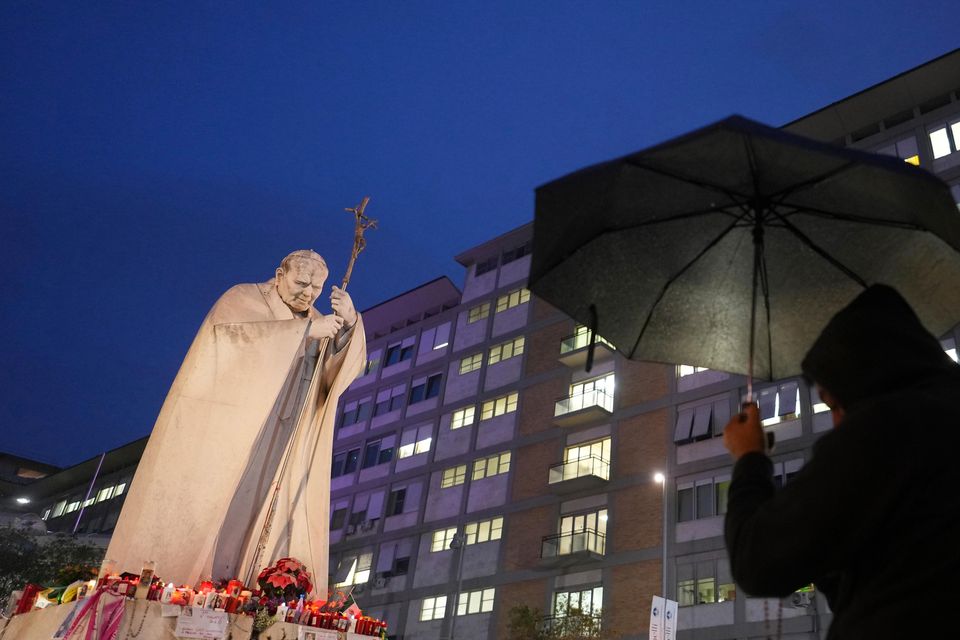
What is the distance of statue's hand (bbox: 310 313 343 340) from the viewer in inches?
403

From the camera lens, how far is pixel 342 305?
10672 mm

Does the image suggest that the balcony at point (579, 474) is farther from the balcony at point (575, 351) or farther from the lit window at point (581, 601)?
the balcony at point (575, 351)

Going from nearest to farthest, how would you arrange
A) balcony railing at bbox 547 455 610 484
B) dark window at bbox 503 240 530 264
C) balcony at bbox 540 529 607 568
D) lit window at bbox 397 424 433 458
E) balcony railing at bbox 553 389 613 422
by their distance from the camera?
balcony at bbox 540 529 607 568, balcony railing at bbox 547 455 610 484, balcony railing at bbox 553 389 613 422, lit window at bbox 397 424 433 458, dark window at bbox 503 240 530 264

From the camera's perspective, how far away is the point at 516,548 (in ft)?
136

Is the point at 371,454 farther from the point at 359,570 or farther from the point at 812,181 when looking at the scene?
the point at 812,181

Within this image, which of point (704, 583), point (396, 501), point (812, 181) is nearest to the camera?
point (812, 181)

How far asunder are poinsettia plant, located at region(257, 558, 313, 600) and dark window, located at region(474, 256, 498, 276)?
148 feet

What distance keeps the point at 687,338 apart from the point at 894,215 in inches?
47.3

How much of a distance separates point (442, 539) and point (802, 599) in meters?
21.5

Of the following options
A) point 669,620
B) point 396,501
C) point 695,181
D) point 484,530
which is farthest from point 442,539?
point 695,181

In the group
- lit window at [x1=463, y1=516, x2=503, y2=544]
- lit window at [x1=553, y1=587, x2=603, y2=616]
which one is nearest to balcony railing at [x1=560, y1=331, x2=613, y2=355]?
lit window at [x1=463, y1=516, x2=503, y2=544]

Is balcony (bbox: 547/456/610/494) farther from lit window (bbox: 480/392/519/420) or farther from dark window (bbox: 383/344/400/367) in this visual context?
dark window (bbox: 383/344/400/367)

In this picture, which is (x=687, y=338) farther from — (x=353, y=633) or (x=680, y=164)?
(x=353, y=633)

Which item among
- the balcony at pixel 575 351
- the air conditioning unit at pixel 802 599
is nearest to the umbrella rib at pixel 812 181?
the air conditioning unit at pixel 802 599
